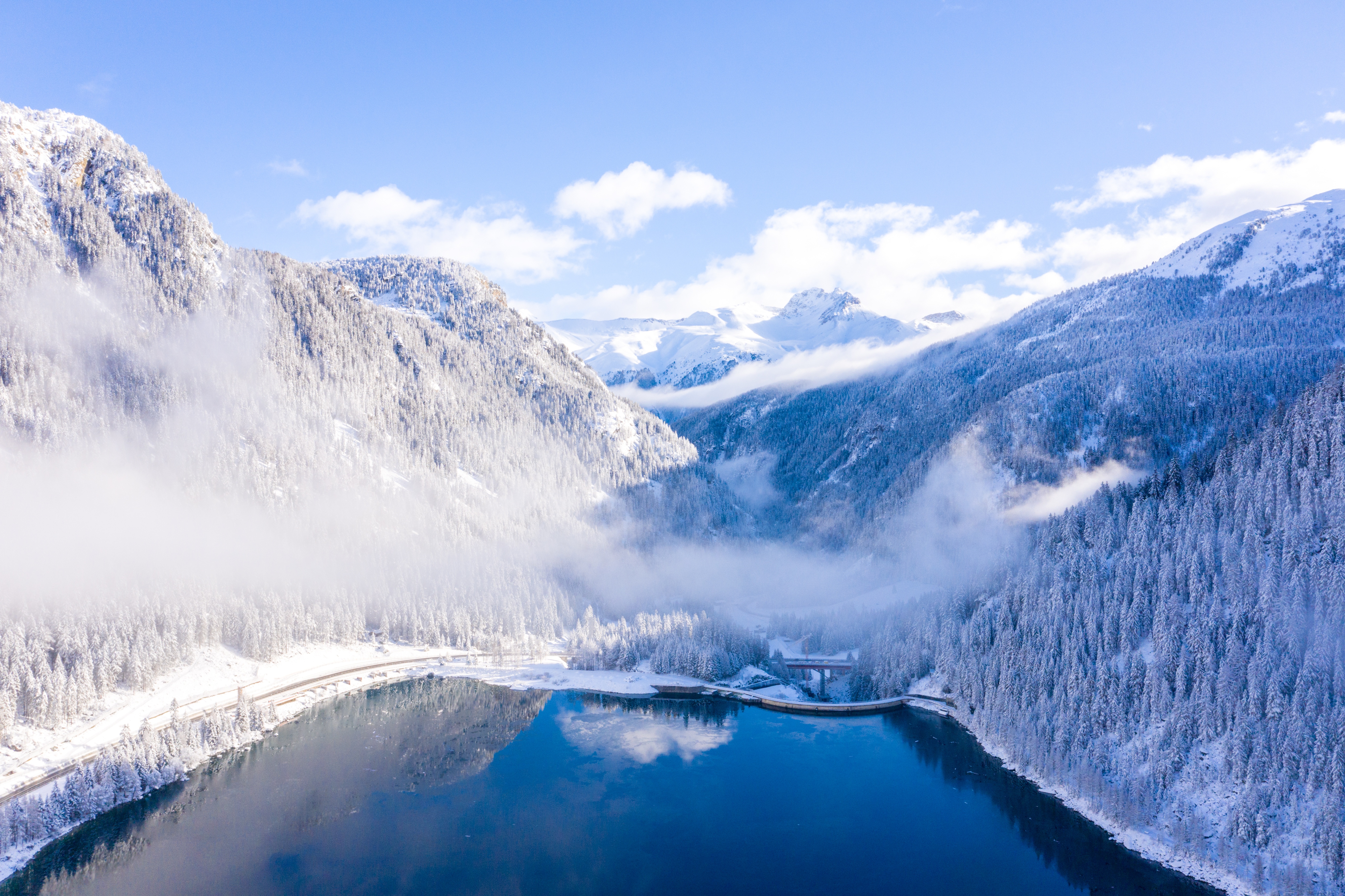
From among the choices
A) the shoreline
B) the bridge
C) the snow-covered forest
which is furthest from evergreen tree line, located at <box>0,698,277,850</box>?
the bridge

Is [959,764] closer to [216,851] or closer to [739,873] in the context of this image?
[739,873]

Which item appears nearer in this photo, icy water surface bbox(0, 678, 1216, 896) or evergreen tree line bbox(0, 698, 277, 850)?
icy water surface bbox(0, 678, 1216, 896)

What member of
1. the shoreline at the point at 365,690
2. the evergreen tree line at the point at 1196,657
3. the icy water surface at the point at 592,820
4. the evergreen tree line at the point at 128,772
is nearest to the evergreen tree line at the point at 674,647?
the shoreline at the point at 365,690

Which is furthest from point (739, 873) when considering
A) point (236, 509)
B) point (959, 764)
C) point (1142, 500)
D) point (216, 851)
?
point (236, 509)

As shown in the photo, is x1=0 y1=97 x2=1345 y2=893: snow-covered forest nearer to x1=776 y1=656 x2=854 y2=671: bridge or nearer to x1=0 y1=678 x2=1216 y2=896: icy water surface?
x1=776 y1=656 x2=854 y2=671: bridge

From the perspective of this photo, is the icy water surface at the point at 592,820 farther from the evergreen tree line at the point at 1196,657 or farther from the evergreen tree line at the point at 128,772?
the evergreen tree line at the point at 1196,657

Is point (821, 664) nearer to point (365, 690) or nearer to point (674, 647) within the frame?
point (674, 647)
